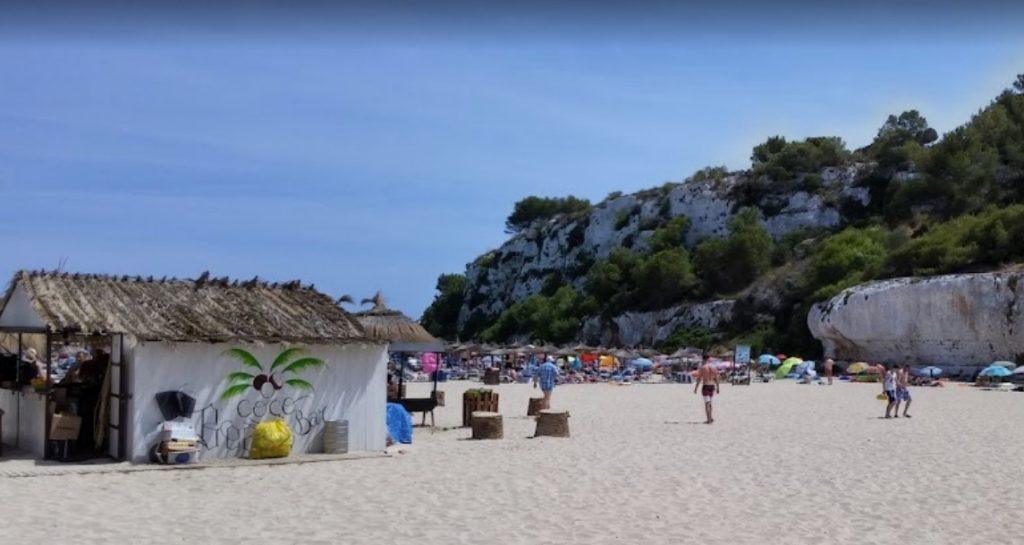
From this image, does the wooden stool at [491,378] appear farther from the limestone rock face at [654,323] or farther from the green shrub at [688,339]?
the limestone rock face at [654,323]

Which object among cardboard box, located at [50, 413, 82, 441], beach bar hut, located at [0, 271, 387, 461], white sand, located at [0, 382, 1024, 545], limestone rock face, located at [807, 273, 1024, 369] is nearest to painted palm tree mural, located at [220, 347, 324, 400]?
beach bar hut, located at [0, 271, 387, 461]

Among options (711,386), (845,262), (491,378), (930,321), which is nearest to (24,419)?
(711,386)

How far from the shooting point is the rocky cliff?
6744cm

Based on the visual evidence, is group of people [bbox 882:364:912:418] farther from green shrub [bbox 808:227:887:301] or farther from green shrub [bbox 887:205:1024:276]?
green shrub [bbox 808:227:887:301]

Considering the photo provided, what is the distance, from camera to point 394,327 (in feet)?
59.5

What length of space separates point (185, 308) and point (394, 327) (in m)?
5.04

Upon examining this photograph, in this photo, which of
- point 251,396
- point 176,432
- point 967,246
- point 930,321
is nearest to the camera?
point 176,432

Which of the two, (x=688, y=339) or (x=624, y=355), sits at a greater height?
(x=688, y=339)

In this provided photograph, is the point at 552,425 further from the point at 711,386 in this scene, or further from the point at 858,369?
the point at 858,369

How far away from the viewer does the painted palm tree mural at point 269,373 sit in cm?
1328

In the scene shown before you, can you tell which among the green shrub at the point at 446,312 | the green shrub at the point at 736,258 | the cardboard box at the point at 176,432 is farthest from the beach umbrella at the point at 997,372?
the green shrub at the point at 446,312

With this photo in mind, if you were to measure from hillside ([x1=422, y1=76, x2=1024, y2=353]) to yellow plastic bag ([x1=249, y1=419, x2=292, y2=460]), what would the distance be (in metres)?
41.5

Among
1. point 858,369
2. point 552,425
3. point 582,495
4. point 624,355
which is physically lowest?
point 582,495

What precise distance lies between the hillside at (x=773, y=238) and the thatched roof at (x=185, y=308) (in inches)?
1588
